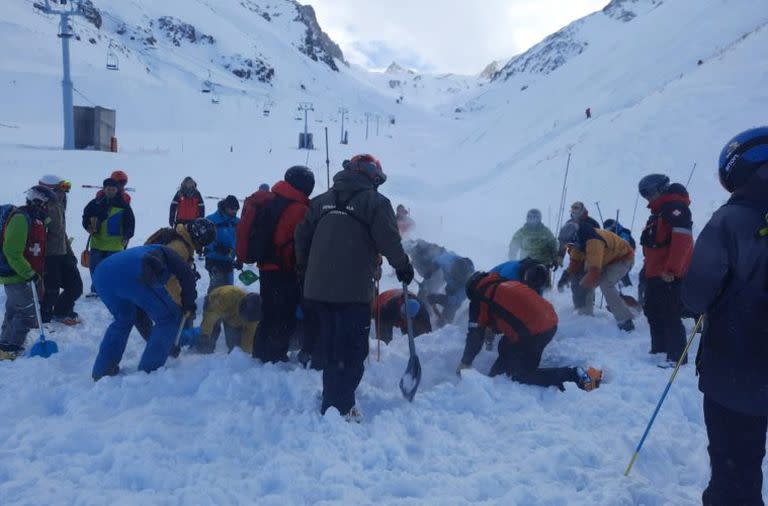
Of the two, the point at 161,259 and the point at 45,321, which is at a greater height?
the point at 161,259

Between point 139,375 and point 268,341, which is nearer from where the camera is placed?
point 139,375

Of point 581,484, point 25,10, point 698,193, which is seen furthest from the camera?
point 25,10

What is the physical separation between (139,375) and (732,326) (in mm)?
3946

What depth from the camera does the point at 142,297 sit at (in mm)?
4398

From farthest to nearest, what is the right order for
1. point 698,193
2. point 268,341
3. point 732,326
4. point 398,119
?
1. point 398,119
2. point 698,193
3. point 268,341
4. point 732,326

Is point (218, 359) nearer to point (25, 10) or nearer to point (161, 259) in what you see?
point (161, 259)

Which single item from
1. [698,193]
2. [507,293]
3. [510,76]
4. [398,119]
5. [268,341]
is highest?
[510,76]

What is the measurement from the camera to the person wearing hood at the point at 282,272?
451 cm

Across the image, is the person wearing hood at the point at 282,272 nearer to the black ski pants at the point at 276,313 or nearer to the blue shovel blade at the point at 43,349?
the black ski pants at the point at 276,313

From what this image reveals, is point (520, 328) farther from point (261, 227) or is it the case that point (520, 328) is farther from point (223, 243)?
point (223, 243)

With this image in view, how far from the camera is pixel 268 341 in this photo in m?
4.66

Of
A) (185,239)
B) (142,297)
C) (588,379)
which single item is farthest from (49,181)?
(588,379)

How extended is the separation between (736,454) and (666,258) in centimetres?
304

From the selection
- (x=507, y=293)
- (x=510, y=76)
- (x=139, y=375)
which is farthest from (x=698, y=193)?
(x=510, y=76)
